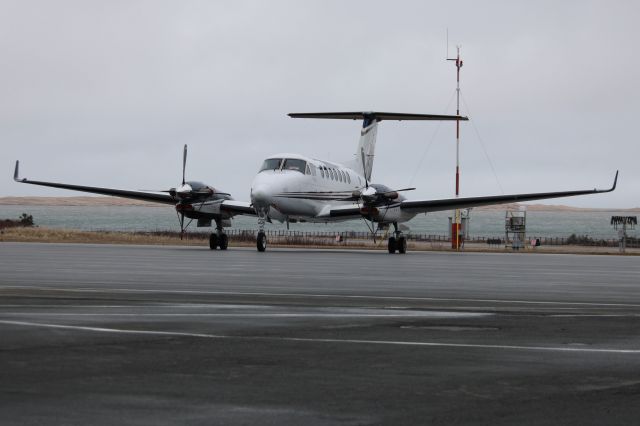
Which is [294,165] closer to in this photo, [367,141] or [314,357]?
[367,141]

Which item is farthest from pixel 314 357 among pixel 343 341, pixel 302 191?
pixel 302 191

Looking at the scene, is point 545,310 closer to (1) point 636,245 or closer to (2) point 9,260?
(2) point 9,260

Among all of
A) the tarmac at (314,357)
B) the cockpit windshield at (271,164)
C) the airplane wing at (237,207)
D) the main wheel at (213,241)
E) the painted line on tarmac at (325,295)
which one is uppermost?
the cockpit windshield at (271,164)

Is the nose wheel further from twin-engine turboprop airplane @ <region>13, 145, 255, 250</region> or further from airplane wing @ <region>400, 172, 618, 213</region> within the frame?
airplane wing @ <region>400, 172, 618, 213</region>

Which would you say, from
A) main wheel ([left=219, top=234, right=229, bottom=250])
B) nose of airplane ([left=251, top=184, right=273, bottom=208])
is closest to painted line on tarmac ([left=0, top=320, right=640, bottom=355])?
nose of airplane ([left=251, top=184, right=273, bottom=208])

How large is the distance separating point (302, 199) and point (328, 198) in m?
2.81

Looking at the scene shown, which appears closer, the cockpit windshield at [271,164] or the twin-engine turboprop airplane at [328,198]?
the twin-engine turboprop airplane at [328,198]

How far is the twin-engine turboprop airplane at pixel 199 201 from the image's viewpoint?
51.3 m

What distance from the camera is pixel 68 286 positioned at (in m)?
19.7

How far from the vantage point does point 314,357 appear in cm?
968

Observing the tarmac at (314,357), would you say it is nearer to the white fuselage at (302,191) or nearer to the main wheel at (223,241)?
the white fuselage at (302,191)

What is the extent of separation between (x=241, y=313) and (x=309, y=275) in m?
11.3

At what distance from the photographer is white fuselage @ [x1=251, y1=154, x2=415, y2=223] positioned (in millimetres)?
47062

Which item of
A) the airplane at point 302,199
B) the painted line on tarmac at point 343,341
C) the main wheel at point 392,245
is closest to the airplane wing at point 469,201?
the airplane at point 302,199
